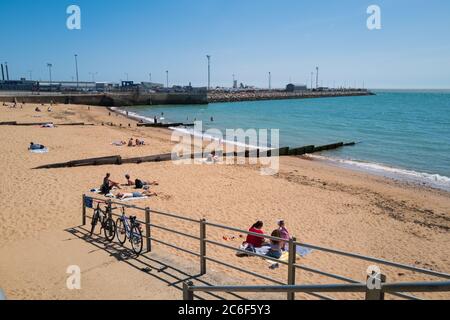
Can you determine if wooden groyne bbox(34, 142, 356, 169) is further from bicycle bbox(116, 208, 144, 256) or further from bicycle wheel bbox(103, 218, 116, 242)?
bicycle bbox(116, 208, 144, 256)

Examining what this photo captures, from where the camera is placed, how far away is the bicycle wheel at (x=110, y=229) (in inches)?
333

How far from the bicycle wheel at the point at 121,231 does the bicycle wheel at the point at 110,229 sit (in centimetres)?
11

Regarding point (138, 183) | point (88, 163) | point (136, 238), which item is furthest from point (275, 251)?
point (88, 163)

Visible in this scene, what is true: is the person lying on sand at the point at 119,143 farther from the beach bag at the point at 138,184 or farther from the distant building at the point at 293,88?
the distant building at the point at 293,88

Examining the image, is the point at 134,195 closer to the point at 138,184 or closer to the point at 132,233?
the point at 138,184

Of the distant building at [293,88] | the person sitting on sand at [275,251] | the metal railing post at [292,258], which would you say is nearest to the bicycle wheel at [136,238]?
the person sitting on sand at [275,251]

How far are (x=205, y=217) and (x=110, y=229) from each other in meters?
4.22

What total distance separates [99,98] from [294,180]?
220 ft

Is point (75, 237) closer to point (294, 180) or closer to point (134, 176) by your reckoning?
point (134, 176)

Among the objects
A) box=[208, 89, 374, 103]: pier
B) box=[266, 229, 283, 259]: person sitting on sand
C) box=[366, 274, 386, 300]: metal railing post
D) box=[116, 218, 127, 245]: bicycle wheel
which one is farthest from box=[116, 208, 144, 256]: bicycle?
box=[208, 89, 374, 103]: pier

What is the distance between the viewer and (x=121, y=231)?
8.34 metres

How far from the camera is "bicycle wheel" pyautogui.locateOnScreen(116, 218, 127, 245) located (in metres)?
8.12
